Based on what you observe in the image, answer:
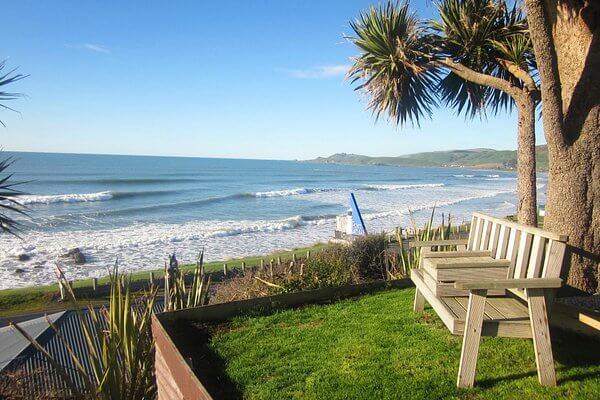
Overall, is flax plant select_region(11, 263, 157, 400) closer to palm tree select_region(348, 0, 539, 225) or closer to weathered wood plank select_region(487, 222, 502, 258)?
weathered wood plank select_region(487, 222, 502, 258)

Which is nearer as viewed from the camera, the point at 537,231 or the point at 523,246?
the point at 537,231

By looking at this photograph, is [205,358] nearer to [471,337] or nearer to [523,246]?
[471,337]

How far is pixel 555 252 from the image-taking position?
310 centimetres

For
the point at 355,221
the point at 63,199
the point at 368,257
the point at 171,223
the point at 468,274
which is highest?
the point at 468,274

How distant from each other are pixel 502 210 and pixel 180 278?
96.7ft

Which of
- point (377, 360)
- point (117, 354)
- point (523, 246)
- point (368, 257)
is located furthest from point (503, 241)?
point (368, 257)

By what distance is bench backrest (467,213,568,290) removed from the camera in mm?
3102

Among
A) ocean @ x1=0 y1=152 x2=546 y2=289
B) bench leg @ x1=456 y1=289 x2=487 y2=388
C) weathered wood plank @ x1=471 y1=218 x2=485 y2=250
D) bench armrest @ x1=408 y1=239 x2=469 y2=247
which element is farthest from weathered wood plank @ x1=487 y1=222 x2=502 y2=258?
ocean @ x1=0 y1=152 x2=546 y2=289

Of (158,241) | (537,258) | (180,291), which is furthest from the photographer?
(158,241)

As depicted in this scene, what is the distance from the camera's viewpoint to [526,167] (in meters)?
5.99

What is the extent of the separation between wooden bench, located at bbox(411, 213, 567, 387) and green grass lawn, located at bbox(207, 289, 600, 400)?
20 centimetres

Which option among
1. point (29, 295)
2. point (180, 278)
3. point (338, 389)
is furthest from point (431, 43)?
point (29, 295)

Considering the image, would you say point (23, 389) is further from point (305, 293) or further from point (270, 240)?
point (270, 240)

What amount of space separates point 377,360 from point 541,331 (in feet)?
3.94
